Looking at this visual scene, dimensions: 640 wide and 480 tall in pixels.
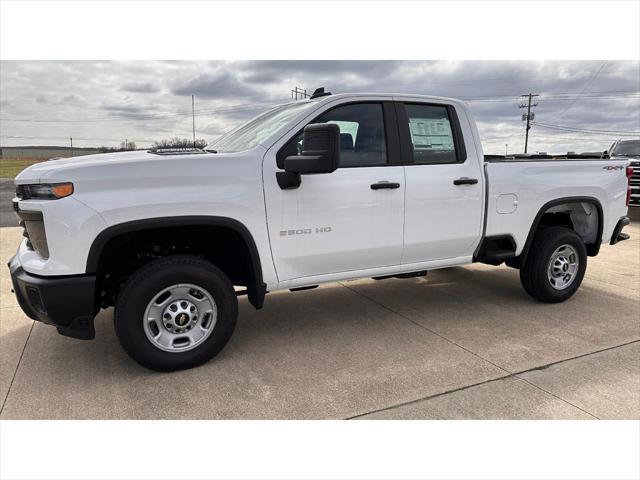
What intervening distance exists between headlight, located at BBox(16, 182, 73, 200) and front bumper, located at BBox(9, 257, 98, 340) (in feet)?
1.76

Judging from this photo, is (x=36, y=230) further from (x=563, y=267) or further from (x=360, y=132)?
(x=563, y=267)

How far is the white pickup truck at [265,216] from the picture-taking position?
10.4 ft

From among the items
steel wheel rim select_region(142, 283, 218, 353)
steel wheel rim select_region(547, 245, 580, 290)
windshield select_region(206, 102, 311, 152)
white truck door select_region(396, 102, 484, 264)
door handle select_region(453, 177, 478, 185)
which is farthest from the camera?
steel wheel rim select_region(547, 245, 580, 290)

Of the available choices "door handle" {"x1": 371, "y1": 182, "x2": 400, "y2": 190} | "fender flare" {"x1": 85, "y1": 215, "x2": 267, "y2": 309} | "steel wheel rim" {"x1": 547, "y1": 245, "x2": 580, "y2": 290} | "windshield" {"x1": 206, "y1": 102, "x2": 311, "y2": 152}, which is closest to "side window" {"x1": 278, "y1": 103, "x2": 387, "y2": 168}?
"door handle" {"x1": 371, "y1": 182, "x2": 400, "y2": 190}

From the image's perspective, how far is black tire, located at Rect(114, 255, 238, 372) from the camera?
3.29 m

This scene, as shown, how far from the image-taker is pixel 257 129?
4.22 metres

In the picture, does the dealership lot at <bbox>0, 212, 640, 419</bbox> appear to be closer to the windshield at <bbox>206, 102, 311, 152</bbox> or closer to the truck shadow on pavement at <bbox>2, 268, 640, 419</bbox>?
the truck shadow on pavement at <bbox>2, 268, 640, 419</bbox>

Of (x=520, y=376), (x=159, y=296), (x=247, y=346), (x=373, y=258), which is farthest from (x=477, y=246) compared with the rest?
(x=159, y=296)

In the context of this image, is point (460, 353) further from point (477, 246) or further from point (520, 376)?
point (477, 246)

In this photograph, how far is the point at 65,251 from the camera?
3.12 meters

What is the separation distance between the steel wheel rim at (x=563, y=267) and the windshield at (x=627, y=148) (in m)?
11.4

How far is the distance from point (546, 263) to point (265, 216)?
10.3 ft

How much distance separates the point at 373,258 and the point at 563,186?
7.71 feet

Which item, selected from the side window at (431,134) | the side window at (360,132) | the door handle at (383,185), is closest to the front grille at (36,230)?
the side window at (360,132)
